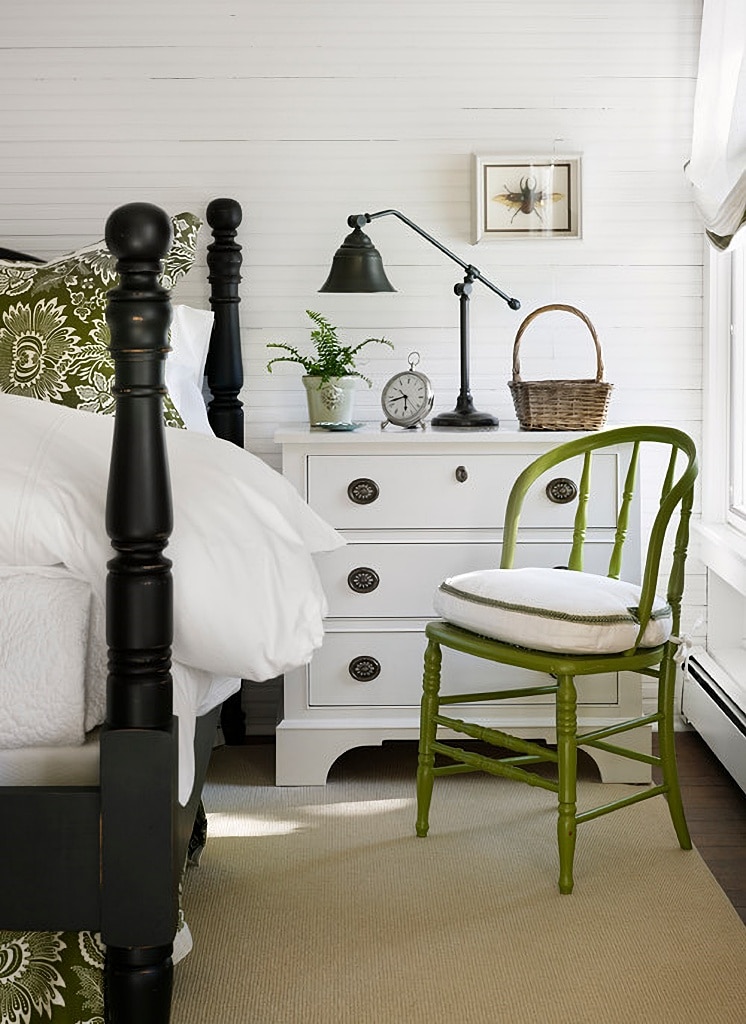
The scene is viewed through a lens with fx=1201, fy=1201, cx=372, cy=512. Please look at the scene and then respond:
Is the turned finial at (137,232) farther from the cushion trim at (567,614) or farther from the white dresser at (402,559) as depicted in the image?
the white dresser at (402,559)

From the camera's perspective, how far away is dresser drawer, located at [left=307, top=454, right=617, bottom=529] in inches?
115

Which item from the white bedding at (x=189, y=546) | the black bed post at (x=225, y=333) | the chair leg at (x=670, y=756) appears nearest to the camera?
the white bedding at (x=189, y=546)

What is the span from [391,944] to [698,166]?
2.08 m

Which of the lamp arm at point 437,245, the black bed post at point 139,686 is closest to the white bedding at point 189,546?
the black bed post at point 139,686

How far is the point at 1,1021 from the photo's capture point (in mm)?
1555

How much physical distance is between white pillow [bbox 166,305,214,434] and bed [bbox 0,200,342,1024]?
115 centimetres

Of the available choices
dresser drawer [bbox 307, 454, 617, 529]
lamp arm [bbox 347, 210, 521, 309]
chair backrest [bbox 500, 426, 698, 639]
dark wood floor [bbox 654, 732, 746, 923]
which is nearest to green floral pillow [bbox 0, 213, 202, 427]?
dresser drawer [bbox 307, 454, 617, 529]

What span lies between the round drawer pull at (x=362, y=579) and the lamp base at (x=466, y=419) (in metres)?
0.44

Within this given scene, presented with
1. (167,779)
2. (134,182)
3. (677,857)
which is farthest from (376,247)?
(167,779)

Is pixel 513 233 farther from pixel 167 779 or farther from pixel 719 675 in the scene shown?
pixel 167 779

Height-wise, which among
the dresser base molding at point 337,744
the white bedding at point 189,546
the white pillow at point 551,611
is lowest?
the dresser base molding at point 337,744

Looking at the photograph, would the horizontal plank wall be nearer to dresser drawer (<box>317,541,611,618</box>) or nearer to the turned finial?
dresser drawer (<box>317,541,611,618</box>)

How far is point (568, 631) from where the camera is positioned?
234 cm

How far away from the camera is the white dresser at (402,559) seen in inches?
115
